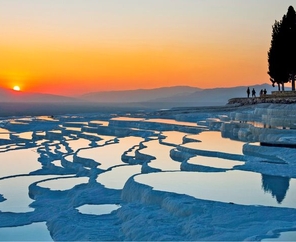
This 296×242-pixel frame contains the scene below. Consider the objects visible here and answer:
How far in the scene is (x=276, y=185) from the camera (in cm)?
1040

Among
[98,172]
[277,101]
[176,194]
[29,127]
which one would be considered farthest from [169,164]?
[29,127]

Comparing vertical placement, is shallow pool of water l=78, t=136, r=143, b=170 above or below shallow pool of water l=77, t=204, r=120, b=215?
above

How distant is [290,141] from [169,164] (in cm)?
461

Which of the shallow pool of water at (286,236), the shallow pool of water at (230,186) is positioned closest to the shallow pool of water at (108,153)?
the shallow pool of water at (230,186)

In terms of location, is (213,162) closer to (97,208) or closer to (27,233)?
(97,208)

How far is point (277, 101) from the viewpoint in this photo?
30562mm

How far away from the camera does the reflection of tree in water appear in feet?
31.3

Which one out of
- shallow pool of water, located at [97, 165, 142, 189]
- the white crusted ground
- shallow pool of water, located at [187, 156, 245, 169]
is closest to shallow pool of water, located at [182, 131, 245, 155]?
the white crusted ground

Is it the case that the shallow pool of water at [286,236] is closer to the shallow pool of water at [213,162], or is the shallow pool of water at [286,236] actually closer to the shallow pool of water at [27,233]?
the shallow pool of water at [27,233]

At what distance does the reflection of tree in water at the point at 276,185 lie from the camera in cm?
955

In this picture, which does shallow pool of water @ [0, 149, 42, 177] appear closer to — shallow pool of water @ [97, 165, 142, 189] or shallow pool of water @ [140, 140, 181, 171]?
shallow pool of water @ [97, 165, 142, 189]

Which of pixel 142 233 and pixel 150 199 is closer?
pixel 142 233

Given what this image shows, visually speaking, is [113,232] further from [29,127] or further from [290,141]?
[29,127]

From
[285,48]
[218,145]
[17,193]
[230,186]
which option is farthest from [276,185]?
[285,48]
